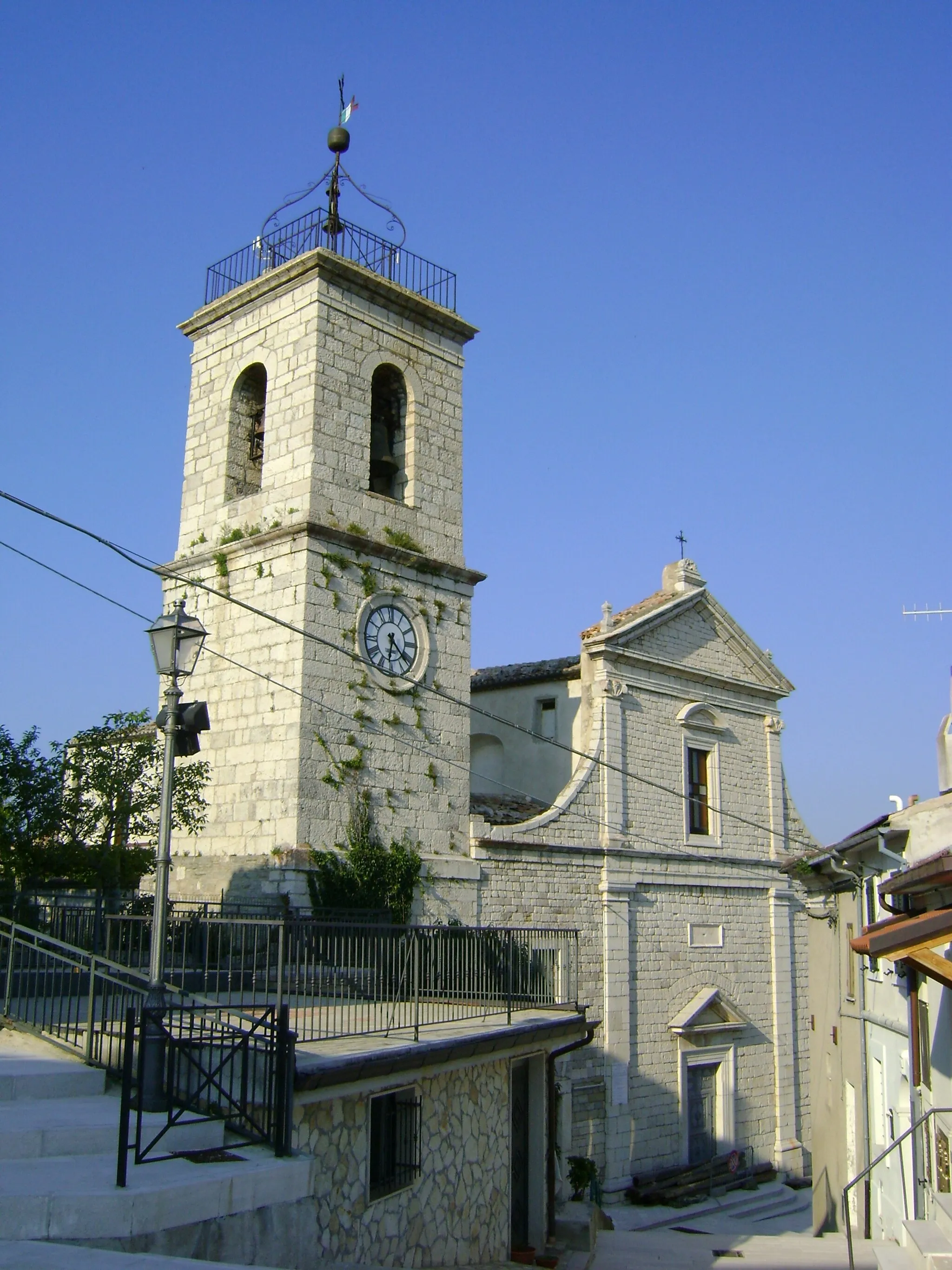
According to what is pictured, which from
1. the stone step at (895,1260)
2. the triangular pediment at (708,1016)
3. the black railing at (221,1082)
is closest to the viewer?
the black railing at (221,1082)

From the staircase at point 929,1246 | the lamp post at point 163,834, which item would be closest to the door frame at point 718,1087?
the staircase at point 929,1246

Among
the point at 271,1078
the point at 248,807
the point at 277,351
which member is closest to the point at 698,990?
the point at 248,807

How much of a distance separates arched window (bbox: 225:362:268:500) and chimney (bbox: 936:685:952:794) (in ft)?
37.4

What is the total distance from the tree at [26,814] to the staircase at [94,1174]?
503cm

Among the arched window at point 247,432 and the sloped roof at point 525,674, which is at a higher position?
the arched window at point 247,432

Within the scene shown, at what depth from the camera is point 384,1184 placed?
9.95 metres

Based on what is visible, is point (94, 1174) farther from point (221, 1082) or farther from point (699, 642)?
point (699, 642)

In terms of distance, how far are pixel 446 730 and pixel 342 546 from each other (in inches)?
133

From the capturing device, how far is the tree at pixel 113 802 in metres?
14.9

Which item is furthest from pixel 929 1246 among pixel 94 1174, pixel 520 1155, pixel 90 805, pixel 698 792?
pixel 698 792

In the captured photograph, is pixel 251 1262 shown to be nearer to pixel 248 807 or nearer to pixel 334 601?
pixel 248 807

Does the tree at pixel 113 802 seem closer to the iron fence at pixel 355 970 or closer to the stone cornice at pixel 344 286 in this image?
the iron fence at pixel 355 970

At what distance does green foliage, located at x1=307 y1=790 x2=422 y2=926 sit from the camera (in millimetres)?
16297

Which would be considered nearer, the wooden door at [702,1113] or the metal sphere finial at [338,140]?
the metal sphere finial at [338,140]
